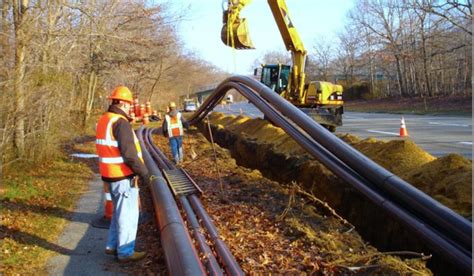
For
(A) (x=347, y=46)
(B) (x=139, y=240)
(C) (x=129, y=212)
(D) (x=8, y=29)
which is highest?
(A) (x=347, y=46)

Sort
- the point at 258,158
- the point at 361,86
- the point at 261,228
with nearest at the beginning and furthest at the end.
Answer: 1. the point at 261,228
2. the point at 258,158
3. the point at 361,86

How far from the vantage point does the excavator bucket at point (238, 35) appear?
1290 cm

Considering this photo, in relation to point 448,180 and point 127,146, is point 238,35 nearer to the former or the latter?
point 448,180

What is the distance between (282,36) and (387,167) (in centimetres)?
1064

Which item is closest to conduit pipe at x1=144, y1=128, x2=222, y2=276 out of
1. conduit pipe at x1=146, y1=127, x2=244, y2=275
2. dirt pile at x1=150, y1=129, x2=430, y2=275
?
conduit pipe at x1=146, y1=127, x2=244, y2=275

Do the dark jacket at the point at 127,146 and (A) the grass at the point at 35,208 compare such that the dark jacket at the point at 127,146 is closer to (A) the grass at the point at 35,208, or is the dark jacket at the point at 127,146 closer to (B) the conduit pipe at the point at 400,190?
(A) the grass at the point at 35,208

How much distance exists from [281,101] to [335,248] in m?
3.69

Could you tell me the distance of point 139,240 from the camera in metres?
6.08

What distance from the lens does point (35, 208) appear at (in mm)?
7426

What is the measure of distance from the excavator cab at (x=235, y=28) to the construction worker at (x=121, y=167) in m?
7.80

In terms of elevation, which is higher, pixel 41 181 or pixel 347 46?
pixel 347 46

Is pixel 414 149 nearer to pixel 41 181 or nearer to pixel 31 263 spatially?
pixel 31 263

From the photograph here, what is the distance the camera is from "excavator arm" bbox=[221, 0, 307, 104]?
42.5ft

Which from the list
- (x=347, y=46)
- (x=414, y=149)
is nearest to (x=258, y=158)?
(x=414, y=149)
